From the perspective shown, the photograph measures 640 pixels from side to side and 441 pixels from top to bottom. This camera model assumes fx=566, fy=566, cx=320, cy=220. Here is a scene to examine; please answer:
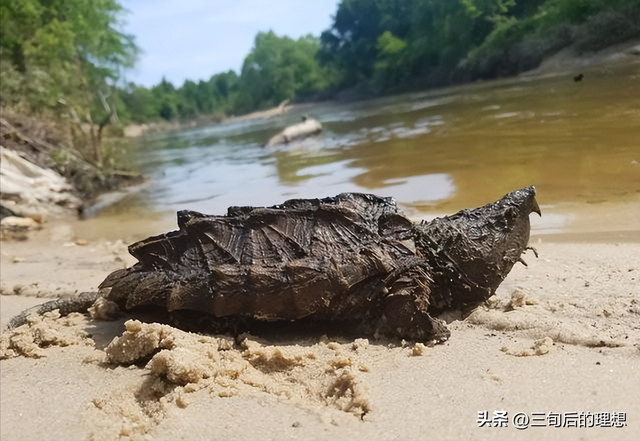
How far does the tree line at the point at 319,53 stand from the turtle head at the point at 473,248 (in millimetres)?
8799

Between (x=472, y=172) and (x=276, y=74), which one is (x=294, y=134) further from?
(x=276, y=74)

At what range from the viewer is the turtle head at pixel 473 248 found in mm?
2445

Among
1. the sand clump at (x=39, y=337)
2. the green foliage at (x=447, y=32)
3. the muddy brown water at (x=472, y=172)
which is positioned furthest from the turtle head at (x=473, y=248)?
the green foliage at (x=447, y=32)

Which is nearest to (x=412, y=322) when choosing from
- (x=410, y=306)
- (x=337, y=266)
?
(x=410, y=306)

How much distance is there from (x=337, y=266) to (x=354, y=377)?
19.8 inches

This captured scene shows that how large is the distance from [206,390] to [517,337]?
125cm

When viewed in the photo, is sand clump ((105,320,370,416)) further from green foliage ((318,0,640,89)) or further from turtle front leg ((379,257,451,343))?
green foliage ((318,0,640,89))

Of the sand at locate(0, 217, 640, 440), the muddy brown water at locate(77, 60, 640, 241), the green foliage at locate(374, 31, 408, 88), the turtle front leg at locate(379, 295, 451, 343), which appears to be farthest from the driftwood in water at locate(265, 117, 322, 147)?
the green foliage at locate(374, 31, 408, 88)

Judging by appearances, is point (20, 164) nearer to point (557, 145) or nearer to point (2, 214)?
point (2, 214)

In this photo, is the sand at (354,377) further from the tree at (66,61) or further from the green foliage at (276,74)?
the green foliage at (276,74)

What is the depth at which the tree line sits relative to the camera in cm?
1236

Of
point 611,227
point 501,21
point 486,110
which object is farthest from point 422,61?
point 611,227

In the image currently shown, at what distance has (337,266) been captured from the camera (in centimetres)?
238

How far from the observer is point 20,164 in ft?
26.6
